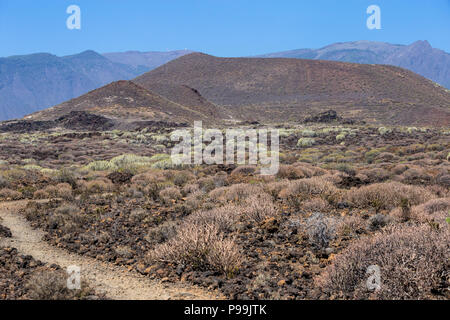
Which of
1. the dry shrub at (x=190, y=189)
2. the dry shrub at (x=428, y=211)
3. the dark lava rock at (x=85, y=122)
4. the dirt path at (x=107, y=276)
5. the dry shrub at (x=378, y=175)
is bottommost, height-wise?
the dirt path at (x=107, y=276)

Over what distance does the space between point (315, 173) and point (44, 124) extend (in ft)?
185

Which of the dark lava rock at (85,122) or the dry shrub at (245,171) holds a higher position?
the dark lava rock at (85,122)

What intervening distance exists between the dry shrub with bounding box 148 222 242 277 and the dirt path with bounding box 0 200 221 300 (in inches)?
18.9

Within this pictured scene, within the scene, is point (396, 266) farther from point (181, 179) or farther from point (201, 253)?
point (181, 179)

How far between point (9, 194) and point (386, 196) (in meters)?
11.8

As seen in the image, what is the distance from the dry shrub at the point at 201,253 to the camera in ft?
16.2

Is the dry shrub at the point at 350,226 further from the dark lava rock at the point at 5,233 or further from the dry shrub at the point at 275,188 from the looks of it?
the dark lava rock at the point at 5,233

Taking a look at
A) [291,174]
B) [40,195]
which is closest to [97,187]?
[40,195]

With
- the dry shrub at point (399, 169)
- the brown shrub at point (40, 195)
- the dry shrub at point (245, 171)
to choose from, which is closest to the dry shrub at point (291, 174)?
the dry shrub at point (245, 171)

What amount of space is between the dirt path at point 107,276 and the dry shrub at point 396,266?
1.72 meters

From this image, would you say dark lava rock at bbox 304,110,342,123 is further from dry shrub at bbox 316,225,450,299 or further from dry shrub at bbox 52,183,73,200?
dry shrub at bbox 316,225,450,299

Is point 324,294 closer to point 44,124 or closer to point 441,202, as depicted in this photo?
point 441,202

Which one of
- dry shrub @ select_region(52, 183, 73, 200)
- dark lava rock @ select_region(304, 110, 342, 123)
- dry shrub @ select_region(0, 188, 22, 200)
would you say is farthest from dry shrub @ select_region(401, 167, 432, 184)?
dark lava rock @ select_region(304, 110, 342, 123)

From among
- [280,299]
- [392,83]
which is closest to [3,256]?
[280,299]
